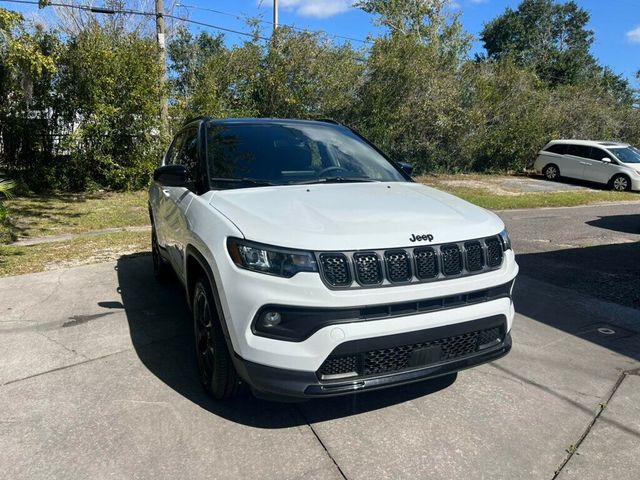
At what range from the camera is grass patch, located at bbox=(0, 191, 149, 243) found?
343 inches

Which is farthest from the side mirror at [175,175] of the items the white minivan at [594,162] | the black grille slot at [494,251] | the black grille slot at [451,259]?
the white minivan at [594,162]

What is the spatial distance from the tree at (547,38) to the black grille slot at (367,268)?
57.2 m

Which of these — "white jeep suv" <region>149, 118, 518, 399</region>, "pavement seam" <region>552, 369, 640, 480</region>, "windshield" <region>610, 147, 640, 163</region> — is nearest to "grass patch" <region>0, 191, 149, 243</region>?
"white jeep suv" <region>149, 118, 518, 399</region>

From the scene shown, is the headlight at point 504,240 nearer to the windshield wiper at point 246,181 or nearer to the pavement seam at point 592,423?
the pavement seam at point 592,423

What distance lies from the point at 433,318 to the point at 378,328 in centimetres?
34

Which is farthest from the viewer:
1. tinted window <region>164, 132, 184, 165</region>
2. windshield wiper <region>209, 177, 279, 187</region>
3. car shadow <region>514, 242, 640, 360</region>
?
tinted window <region>164, 132, 184, 165</region>

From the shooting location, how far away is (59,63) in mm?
11484

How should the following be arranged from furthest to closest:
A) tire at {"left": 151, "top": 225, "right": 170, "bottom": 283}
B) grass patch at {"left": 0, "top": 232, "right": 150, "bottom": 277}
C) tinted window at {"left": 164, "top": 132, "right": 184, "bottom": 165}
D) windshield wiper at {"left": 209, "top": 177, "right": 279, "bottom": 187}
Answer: grass patch at {"left": 0, "top": 232, "right": 150, "bottom": 277}, tire at {"left": 151, "top": 225, "right": 170, "bottom": 283}, tinted window at {"left": 164, "top": 132, "right": 184, "bottom": 165}, windshield wiper at {"left": 209, "top": 177, "right": 279, "bottom": 187}

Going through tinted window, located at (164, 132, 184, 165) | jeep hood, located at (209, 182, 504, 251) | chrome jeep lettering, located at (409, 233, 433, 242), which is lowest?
chrome jeep lettering, located at (409, 233, 433, 242)

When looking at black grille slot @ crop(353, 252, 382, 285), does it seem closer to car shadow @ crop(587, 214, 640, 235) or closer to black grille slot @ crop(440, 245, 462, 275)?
black grille slot @ crop(440, 245, 462, 275)

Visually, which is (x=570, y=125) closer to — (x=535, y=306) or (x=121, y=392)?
(x=535, y=306)

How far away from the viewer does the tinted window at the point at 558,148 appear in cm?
2008

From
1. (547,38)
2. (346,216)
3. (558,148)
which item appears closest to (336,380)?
(346,216)

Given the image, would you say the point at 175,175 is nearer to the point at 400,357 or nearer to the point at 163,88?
the point at 400,357
